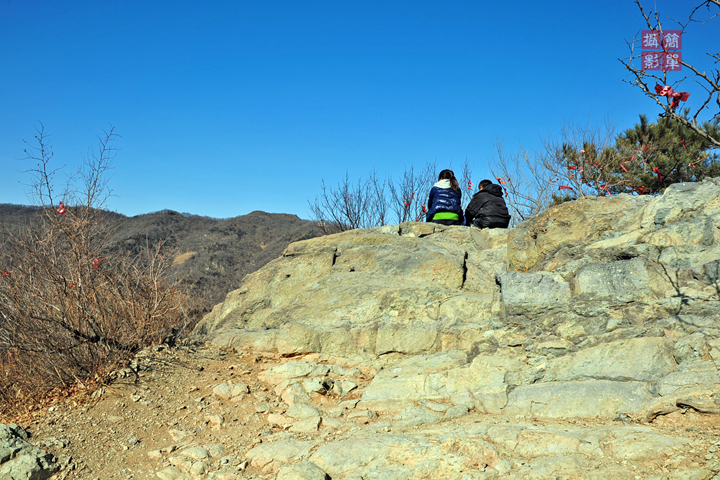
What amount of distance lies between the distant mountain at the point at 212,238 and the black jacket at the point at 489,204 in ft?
46.7

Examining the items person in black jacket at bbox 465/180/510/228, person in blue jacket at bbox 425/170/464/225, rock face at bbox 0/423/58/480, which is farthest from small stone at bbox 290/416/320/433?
person in black jacket at bbox 465/180/510/228

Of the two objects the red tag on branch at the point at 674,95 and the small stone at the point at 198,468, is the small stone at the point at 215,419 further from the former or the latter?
the red tag on branch at the point at 674,95

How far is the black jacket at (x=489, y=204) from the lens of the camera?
8039 millimetres

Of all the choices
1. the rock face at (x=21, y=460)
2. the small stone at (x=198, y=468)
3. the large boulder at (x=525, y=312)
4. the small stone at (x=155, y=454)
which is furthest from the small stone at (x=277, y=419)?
the rock face at (x=21, y=460)

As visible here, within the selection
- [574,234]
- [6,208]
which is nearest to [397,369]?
[574,234]

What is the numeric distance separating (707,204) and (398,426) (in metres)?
3.94

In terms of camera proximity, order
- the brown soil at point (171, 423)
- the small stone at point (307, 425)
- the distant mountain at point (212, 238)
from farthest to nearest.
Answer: the distant mountain at point (212, 238)
the small stone at point (307, 425)
the brown soil at point (171, 423)

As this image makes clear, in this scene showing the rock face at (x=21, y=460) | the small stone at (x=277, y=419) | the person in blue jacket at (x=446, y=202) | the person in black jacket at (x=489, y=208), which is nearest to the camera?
the rock face at (x=21, y=460)

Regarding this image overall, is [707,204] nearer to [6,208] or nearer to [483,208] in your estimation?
[483,208]

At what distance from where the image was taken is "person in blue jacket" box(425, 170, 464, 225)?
8234 mm

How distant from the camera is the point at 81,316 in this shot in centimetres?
554

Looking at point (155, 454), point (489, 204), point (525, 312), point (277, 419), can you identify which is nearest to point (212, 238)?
point (489, 204)

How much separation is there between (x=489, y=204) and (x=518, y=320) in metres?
3.42

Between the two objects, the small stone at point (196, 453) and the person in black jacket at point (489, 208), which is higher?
the person in black jacket at point (489, 208)
